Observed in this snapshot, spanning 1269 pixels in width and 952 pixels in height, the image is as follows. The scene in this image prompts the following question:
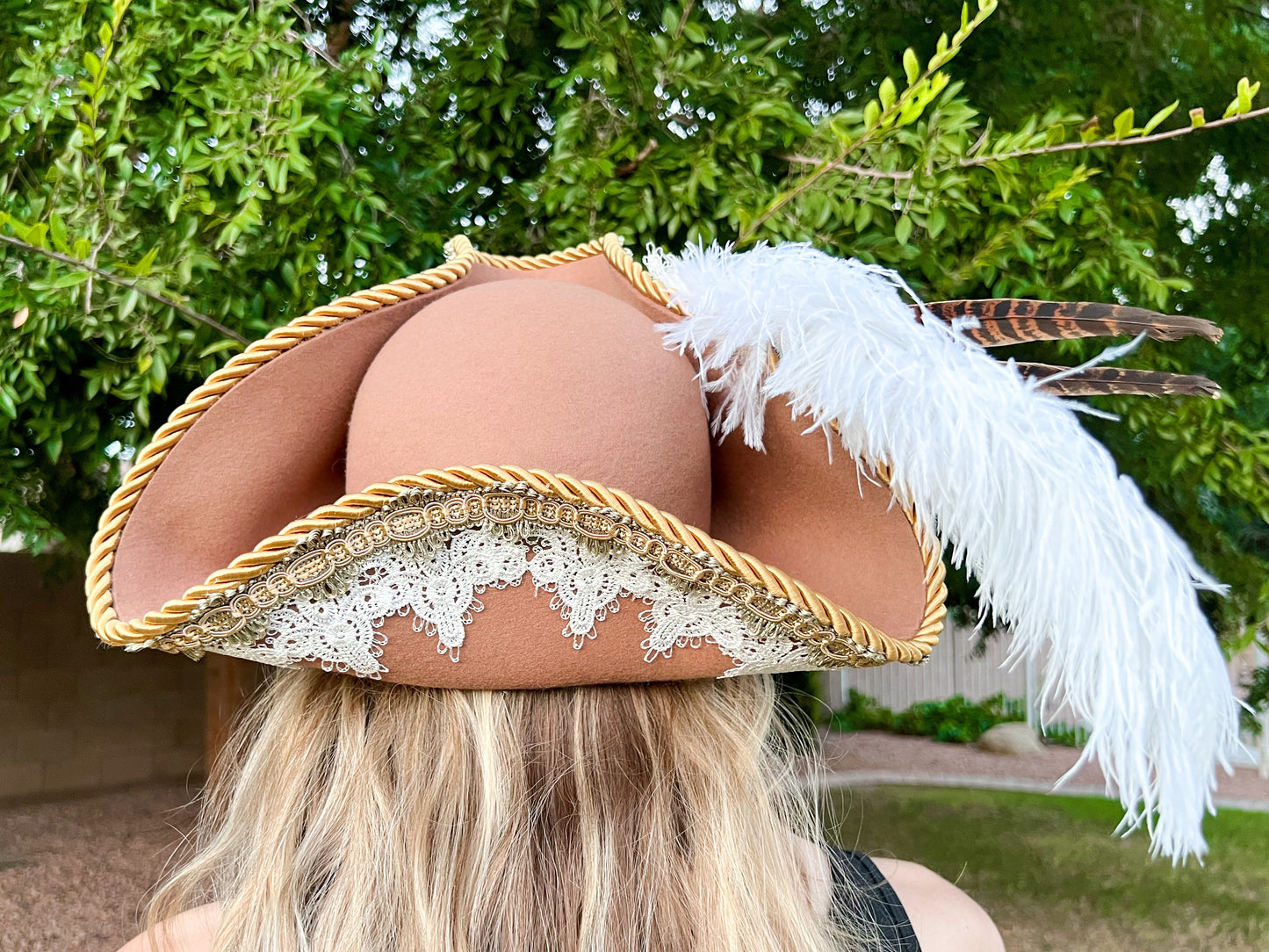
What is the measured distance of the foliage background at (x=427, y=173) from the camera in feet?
4.78

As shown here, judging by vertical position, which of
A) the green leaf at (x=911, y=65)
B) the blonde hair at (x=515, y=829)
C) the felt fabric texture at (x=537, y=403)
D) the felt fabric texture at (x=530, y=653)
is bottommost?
the blonde hair at (x=515, y=829)

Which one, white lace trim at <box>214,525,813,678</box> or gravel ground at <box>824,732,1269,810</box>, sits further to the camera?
gravel ground at <box>824,732,1269,810</box>

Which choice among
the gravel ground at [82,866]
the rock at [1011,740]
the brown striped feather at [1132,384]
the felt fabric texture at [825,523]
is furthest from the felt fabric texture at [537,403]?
the rock at [1011,740]

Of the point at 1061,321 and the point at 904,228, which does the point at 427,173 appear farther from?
the point at 1061,321

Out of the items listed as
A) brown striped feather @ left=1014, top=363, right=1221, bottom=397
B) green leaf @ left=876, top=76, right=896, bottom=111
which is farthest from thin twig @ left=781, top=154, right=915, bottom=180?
brown striped feather @ left=1014, top=363, right=1221, bottom=397

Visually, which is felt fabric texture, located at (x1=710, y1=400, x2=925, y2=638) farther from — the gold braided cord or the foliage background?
the foliage background

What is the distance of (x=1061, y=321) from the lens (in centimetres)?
98

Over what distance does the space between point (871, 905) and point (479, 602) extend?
0.67 m

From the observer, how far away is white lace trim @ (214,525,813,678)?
852 mm

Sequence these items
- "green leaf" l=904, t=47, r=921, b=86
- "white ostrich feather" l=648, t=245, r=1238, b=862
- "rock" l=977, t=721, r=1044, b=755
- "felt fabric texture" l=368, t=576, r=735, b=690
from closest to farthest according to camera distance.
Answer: "white ostrich feather" l=648, t=245, r=1238, b=862
"felt fabric texture" l=368, t=576, r=735, b=690
"green leaf" l=904, t=47, r=921, b=86
"rock" l=977, t=721, r=1044, b=755

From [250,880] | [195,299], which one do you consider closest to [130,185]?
[195,299]

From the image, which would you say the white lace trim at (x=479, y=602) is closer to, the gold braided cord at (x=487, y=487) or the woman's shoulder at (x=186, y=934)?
the gold braided cord at (x=487, y=487)

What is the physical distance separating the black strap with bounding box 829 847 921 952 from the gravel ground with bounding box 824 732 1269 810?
7.77 m

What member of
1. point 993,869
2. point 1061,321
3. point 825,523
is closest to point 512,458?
point 825,523
